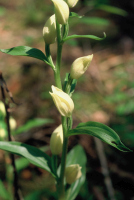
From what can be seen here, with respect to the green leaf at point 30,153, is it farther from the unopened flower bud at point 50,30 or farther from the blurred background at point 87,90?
the unopened flower bud at point 50,30

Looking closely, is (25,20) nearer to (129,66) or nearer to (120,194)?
(129,66)

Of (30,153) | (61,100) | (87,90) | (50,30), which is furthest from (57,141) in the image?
(87,90)

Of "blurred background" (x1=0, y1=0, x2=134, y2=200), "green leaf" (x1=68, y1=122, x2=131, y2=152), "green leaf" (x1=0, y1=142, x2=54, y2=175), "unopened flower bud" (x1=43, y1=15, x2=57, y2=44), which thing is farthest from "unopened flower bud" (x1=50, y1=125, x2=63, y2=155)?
"unopened flower bud" (x1=43, y1=15, x2=57, y2=44)

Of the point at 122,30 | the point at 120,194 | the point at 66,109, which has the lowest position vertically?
the point at 120,194

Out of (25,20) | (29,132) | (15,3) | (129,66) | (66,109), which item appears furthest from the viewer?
(15,3)

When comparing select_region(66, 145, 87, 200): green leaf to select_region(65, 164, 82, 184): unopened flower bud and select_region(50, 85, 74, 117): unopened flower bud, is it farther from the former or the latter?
select_region(50, 85, 74, 117): unopened flower bud

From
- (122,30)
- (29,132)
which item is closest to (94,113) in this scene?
(29,132)

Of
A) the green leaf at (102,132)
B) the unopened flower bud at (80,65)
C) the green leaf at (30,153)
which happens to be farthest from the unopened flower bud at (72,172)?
the unopened flower bud at (80,65)
